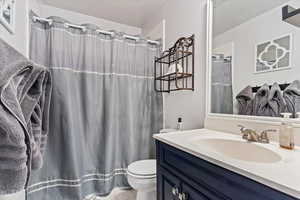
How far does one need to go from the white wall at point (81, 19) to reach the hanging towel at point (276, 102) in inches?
87.8

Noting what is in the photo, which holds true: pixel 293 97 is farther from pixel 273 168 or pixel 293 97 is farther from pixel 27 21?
pixel 27 21

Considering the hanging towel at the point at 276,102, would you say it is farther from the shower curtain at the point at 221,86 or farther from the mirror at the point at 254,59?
the shower curtain at the point at 221,86

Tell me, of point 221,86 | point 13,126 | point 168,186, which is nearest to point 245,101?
point 221,86

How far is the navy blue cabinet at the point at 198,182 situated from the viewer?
0.52 meters

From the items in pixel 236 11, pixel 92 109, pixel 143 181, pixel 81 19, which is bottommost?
pixel 143 181

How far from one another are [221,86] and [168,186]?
854mm

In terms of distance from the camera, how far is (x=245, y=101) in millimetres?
1083

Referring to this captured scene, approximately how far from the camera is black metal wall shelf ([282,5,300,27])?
85cm

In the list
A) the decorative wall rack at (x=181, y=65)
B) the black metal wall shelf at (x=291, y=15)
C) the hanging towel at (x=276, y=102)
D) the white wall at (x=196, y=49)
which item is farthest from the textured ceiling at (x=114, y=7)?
the hanging towel at (x=276, y=102)

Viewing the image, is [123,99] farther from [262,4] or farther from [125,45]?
[262,4]

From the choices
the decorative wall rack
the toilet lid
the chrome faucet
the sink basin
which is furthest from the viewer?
the decorative wall rack

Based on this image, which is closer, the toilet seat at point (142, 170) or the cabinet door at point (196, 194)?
the cabinet door at point (196, 194)

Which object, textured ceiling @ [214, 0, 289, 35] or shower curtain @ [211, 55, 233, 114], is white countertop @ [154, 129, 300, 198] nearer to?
shower curtain @ [211, 55, 233, 114]

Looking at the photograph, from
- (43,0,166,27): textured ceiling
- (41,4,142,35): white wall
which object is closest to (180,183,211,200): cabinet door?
(43,0,166,27): textured ceiling
